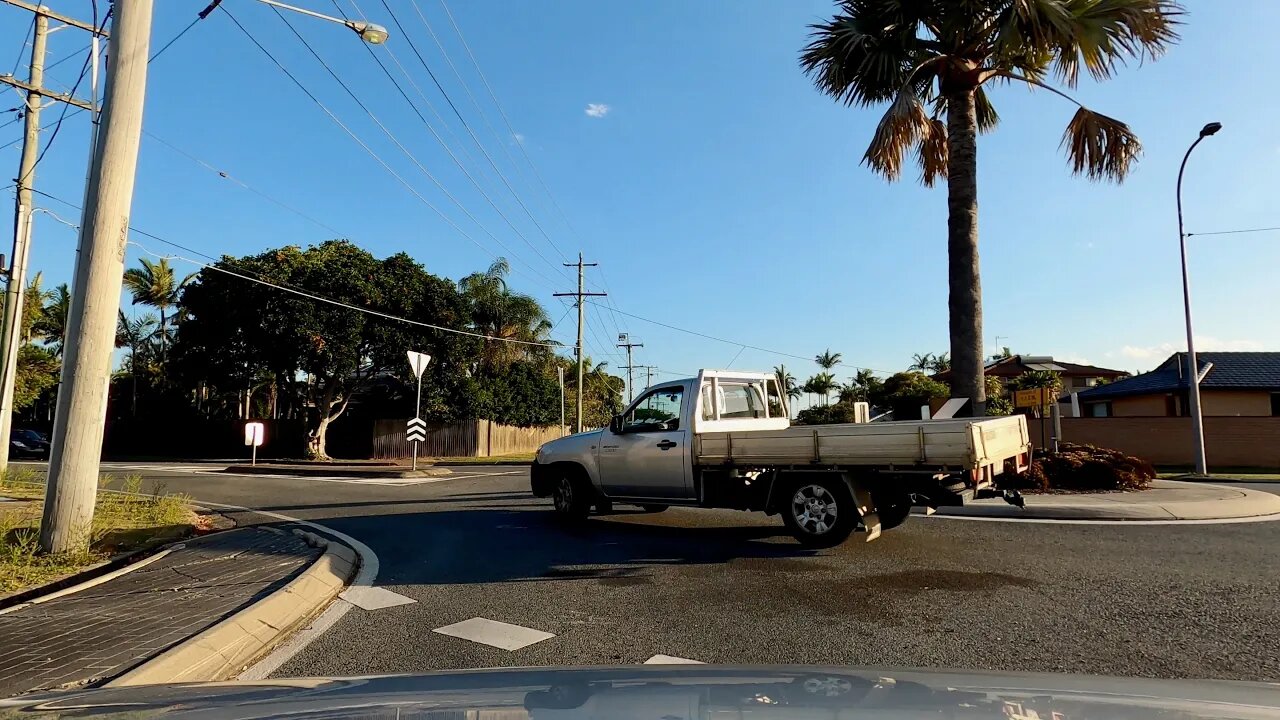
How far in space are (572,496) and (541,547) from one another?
1855 millimetres

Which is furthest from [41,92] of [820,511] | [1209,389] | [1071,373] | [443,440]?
[1071,373]

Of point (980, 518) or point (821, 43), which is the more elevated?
point (821, 43)

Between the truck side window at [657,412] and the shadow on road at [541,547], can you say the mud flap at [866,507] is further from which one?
the truck side window at [657,412]

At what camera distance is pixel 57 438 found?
7.34 metres

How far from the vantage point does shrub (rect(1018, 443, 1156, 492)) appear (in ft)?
44.0

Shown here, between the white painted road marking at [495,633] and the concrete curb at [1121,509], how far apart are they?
7873mm

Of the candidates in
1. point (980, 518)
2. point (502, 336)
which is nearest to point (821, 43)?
point (980, 518)

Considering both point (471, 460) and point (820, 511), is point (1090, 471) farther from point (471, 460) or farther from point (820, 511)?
point (471, 460)

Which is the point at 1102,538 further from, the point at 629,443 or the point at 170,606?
the point at 170,606

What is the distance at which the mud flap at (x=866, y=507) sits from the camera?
7.77 meters

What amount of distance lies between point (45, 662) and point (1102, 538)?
1010 centimetres

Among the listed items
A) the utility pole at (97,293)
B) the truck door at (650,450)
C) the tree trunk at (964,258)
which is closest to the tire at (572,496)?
the truck door at (650,450)

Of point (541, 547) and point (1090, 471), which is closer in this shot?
point (541, 547)

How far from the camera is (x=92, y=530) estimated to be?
801 centimetres
